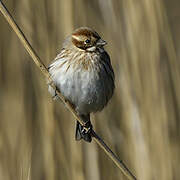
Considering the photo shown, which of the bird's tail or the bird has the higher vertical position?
the bird

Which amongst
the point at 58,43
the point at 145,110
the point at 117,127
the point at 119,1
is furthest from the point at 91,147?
the point at 119,1

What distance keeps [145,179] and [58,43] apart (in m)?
0.83

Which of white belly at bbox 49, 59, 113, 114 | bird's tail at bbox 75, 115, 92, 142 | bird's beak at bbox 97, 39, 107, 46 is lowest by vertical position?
→ bird's tail at bbox 75, 115, 92, 142

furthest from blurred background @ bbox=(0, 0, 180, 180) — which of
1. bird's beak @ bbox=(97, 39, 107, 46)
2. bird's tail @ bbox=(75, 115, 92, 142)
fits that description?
bird's beak @ bbox=(97, 39, 107, 46)

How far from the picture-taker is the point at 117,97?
8.40 feet

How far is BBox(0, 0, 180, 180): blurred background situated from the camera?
2.35 metres

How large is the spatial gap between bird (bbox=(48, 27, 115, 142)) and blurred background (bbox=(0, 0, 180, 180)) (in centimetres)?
6

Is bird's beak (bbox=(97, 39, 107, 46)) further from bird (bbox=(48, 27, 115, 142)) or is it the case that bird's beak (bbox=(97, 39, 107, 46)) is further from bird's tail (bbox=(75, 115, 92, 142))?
bird's tail (bbox=(75, 115, 92, 142))

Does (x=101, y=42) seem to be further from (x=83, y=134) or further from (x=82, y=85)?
(x=83, y=134)

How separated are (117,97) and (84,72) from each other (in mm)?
313

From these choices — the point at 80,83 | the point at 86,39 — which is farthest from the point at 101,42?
the point at 80,83

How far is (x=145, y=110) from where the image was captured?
2.43 meters

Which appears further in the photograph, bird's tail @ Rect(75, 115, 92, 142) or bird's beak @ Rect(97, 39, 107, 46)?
bird's tail @ Rect(75, 115, 92, 142)

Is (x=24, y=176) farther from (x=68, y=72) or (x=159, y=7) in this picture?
(x=159, y=7)
